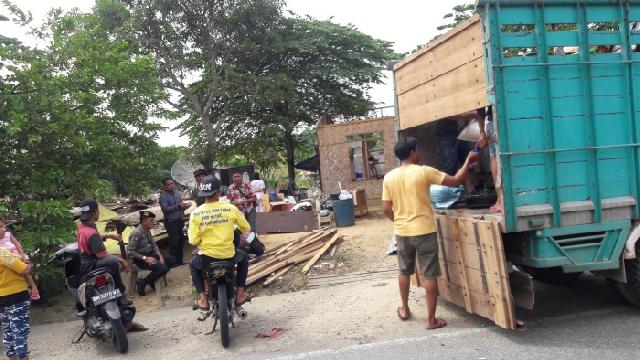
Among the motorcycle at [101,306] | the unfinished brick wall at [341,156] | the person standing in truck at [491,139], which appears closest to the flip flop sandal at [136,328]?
the motorcycle at [101,306]

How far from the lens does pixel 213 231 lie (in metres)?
5.41

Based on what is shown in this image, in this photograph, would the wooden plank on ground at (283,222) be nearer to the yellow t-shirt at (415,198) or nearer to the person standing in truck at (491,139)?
the yellow t-shirt at (415,198)

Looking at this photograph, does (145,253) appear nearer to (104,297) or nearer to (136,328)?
(136,328)

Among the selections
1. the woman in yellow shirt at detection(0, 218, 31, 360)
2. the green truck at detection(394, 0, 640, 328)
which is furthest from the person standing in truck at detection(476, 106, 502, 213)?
the woman in yellow shirt at detection(0, 218, 31, 360)

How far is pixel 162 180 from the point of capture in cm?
951

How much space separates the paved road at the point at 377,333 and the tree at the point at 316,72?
15.7 metres

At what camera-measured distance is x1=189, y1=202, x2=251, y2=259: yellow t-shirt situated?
17.7 ft

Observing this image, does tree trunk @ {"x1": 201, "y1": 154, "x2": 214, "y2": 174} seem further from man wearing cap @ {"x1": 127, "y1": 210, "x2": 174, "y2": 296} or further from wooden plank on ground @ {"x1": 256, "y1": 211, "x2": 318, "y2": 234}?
man wearing cap @ {"x1": 127, "y1": 210, "x2": 174, "y2": 296}

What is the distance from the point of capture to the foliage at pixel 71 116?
7.18 m

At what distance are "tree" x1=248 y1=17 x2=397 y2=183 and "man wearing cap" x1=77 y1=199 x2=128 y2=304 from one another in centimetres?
1603

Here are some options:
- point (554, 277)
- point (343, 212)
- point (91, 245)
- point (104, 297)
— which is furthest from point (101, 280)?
point (343, 212)

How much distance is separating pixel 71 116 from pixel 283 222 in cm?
538

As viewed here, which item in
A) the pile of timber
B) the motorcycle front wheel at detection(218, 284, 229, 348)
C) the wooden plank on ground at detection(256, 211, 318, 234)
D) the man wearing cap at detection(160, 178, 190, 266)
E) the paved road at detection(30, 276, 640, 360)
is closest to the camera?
the paved road at detection(30, 276, 640, 360)

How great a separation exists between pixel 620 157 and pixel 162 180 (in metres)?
7.43
